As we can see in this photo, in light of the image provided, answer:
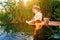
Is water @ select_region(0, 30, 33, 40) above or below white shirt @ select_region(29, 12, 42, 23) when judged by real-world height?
below

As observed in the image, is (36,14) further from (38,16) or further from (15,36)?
(15,36)

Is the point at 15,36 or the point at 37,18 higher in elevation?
the point at 37,18

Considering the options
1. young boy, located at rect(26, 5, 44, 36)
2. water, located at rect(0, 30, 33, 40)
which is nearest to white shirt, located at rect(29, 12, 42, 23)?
young boy, located at rect(26, 5, 44, 36)

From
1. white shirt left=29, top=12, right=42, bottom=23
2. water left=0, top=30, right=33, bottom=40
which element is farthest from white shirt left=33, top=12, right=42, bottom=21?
water left=0, top=30, right=33, bottom=40

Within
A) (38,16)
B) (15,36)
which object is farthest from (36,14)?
(15,36)

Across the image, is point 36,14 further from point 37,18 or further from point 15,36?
point 15,36

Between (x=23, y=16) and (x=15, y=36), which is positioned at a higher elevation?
(x=23, y=16)

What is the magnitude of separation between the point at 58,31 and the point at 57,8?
0.59 feet

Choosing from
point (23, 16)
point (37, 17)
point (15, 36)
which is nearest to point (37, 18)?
point (37, 17)

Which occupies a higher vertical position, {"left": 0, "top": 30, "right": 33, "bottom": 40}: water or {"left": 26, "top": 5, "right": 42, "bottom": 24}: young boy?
{"left": 26, "top": 5, "right": 42, "bottom": 24}: young boy

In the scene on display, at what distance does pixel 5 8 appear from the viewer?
141cm

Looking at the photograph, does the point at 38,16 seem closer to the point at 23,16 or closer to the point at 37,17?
the point at 37,17

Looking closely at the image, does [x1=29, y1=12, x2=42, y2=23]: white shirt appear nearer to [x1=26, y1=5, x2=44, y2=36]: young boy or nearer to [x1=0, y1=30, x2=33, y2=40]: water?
[x1=26, y1=5, x2=44, y2=36]: young boy

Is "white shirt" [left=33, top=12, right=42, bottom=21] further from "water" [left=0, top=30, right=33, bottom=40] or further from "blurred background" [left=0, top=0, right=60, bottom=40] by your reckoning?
"water" [left=0, top=30, right=33, bottom=40]
